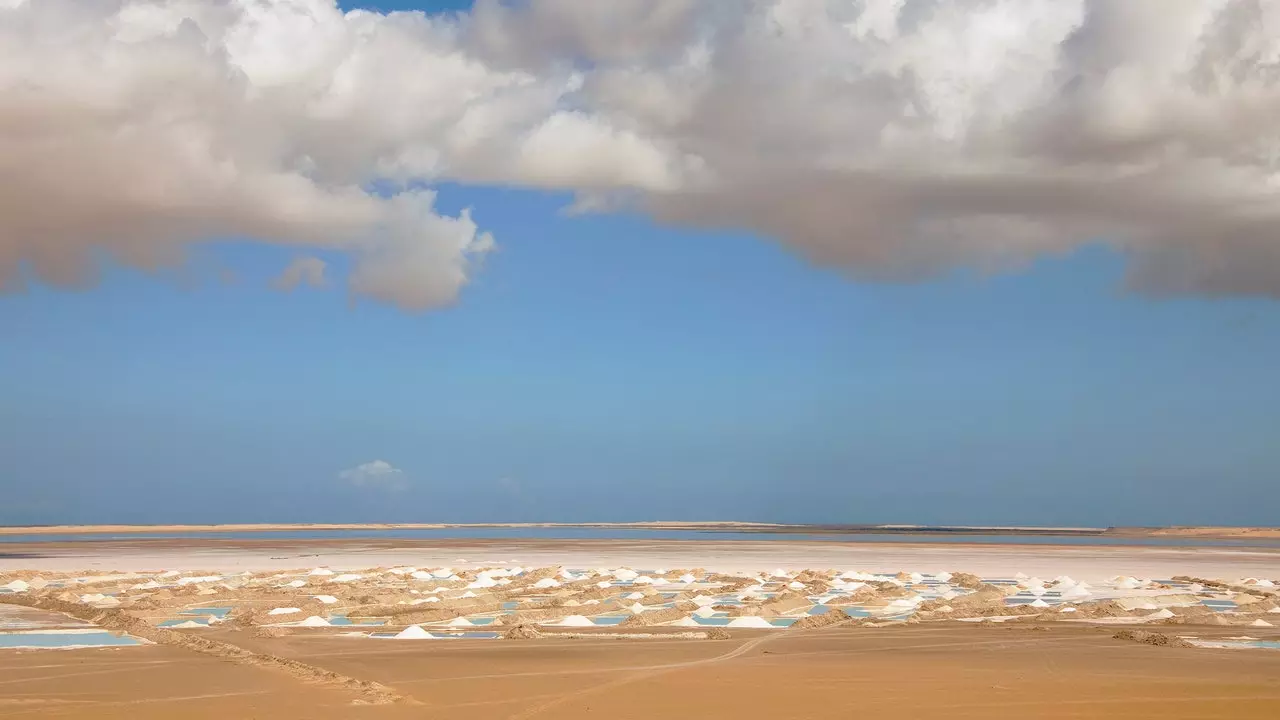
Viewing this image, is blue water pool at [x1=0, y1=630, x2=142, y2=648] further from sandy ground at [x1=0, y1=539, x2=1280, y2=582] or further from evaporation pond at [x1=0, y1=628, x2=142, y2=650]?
sandy ground at [x1=0, y1=539, x2=1280, y2=582]

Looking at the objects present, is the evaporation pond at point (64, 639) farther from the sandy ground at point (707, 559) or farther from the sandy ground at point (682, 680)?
the sandy ground at point (707, 559)

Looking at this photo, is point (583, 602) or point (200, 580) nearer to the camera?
point (583, 602)

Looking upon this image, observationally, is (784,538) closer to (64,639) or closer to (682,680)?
(64,639)

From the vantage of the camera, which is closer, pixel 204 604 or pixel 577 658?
pixel 577 658

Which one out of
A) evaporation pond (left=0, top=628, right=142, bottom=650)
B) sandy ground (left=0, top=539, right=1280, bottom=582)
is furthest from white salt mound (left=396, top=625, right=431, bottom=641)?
sandy ground (left=0, top=539, right=1280, bottom=582)

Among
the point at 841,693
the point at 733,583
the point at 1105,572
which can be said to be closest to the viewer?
the point at 841,693

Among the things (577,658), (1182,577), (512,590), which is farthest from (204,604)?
(1182,577)

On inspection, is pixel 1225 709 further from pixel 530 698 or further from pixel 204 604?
pixel 204 604

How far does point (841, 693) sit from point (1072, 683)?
3495 millimetres

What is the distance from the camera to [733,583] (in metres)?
36.2

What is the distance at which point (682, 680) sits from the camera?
54.1 ft

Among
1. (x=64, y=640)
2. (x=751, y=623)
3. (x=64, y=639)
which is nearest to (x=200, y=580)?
(x=64, y=639)

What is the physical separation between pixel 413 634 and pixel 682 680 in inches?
272

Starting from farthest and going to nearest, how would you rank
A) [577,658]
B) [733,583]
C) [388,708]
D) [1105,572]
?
1. [1105,572]
2. [733,583]
3. [577,658]
4. [388,708]
